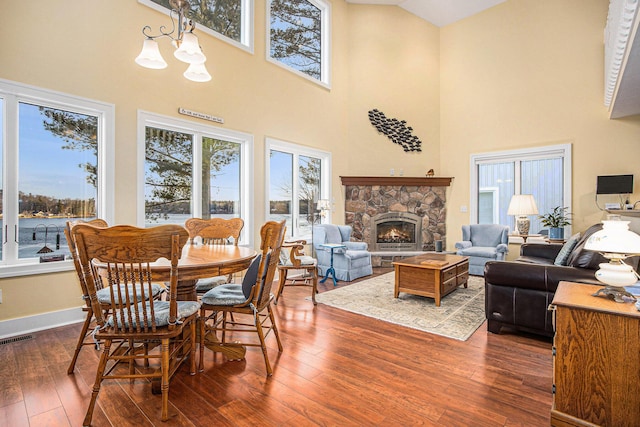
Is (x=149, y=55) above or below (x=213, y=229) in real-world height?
above

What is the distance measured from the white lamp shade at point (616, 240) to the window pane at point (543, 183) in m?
4.70

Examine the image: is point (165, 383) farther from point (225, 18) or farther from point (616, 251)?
point (225, 18)

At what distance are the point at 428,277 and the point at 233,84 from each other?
3.84 m

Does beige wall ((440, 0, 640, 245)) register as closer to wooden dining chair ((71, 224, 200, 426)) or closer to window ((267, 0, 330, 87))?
window ((267, 0, 330, 87))

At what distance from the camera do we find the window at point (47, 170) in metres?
2.95

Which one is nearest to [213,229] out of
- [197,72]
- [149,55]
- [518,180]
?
[197,72]

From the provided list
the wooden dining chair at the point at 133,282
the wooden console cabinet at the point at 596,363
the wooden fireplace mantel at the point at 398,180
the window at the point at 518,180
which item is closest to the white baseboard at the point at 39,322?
the wooden dining chair at the point at 133,282

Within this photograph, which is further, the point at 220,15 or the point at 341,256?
the point at 341,256

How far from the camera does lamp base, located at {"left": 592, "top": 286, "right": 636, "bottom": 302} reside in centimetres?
174

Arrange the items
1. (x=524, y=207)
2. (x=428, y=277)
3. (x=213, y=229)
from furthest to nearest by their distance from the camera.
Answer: (x=524, y=207) < (x=428, y=277) < (x=213, y=229)

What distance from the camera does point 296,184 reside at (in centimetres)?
589

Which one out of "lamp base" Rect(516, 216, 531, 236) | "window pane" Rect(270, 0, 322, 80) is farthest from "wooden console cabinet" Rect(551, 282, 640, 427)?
"window pane" Rect(270, 0, 322, 80)

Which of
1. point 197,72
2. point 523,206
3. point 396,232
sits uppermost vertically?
point 197,72

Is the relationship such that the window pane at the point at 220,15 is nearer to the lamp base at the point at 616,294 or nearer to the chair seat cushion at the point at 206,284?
the chair seat cushion at the point at 206,284
